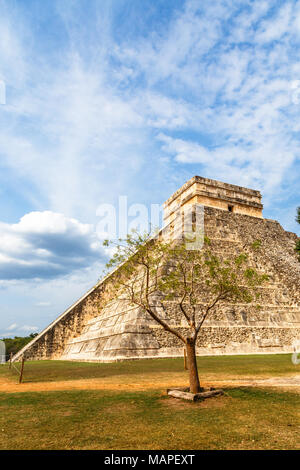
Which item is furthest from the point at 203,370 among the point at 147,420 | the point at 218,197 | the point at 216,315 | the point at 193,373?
the point at 218,197

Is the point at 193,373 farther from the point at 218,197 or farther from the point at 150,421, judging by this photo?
the point at 218,197

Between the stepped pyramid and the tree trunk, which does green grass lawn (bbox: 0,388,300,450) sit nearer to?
the tree trunk

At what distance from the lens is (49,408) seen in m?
5.60

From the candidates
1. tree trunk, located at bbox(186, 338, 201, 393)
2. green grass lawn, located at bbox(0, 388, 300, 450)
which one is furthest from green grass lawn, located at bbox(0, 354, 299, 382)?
green grass lawn, located at bbox(0, 388, 300, 450)

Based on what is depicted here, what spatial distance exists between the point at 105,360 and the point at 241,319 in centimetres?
676

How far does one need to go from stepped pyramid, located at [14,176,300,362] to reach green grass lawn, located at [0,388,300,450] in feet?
11.0

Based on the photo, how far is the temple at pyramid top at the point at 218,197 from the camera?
2328 cm

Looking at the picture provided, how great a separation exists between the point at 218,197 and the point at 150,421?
802 inches

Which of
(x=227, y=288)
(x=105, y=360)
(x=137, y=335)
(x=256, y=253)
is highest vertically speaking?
(x=256, y=253)

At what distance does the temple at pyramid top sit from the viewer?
23.3 m

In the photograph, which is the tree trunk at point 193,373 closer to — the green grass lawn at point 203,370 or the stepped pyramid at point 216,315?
the green grass lawn at point 203,370

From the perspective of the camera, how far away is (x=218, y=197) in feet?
77.6
